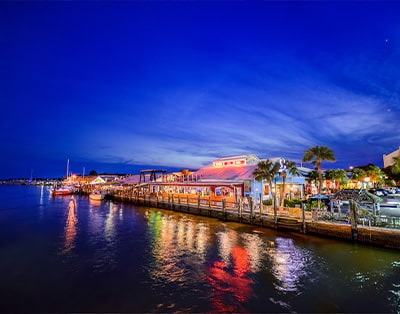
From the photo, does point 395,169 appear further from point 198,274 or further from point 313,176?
point 198,274

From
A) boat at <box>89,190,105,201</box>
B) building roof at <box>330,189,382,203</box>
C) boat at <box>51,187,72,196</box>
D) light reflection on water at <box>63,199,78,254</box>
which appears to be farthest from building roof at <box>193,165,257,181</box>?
boat at <box>51,187,72,196</box>

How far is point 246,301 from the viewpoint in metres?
10.9

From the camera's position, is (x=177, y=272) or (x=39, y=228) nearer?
(x=177, y=272)

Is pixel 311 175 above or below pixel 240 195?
above

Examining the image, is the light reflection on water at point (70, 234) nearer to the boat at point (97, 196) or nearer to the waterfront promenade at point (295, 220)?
the waterfront promenade at point (295, 220)

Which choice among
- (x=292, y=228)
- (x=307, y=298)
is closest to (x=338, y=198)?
(x=292, y=228)

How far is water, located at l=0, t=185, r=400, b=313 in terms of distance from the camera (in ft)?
35.3

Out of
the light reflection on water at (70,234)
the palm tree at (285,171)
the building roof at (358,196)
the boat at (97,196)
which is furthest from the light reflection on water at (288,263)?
the boat at (97,196)

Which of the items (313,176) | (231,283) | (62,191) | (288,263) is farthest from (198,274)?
(62,191)

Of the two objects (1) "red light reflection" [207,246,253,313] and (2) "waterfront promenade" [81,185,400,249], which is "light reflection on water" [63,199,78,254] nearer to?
(1) "red light reflection" [207,246,253,313]

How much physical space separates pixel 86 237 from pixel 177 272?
13.6 m

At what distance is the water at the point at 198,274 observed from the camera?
35.3 ft

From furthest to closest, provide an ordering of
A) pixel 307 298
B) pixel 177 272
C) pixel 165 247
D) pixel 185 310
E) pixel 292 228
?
pixel 292 228
pixel 165 247
pixel 177 272
pixel 307 298
pixel 185 310

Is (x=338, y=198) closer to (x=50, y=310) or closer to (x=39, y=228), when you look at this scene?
(x=50, y=310)
